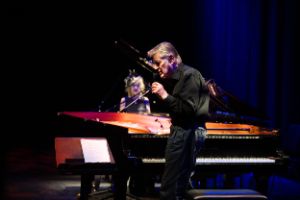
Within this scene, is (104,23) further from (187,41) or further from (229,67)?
(229,67)

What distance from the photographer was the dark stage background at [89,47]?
8766mm

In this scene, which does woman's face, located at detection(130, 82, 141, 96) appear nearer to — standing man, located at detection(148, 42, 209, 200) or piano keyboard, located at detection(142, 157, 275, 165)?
piano keyboard, located at detection(142, 157, 275, 165)

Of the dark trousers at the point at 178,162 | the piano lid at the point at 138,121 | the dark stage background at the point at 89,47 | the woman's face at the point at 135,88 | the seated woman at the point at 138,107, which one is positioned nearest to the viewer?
→ the dark trousers at the point at 178,162

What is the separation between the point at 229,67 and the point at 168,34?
78.5 inches

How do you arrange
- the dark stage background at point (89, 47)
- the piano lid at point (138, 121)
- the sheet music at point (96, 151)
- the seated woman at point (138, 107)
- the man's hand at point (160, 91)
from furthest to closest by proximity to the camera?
the dark stage background at point (89, 47) < the seated woman at point (138, 107) < the piano lid at point (138, 121) < the sheet music at point (96, 151) < the man's hand at point (160, 91)

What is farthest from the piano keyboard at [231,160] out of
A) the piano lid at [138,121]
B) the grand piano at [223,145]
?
the piano lid at [138,121]

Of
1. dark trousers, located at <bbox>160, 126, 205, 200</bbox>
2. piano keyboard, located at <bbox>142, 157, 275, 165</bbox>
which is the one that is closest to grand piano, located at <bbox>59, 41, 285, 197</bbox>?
piano keyboard, located at <bbox>142, 157, 275, 165</bbox>

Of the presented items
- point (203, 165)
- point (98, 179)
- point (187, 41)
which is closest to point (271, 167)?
point (203, 165)

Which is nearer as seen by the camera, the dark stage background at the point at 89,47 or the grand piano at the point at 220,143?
the grand piano at the point at 220,143

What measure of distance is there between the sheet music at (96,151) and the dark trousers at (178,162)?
520mm

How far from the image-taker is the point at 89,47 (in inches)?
416

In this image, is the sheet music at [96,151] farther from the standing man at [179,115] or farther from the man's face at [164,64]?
the man's face at [164,64]

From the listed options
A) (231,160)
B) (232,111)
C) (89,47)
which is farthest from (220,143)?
(89,47)

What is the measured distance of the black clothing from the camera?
3.50m
